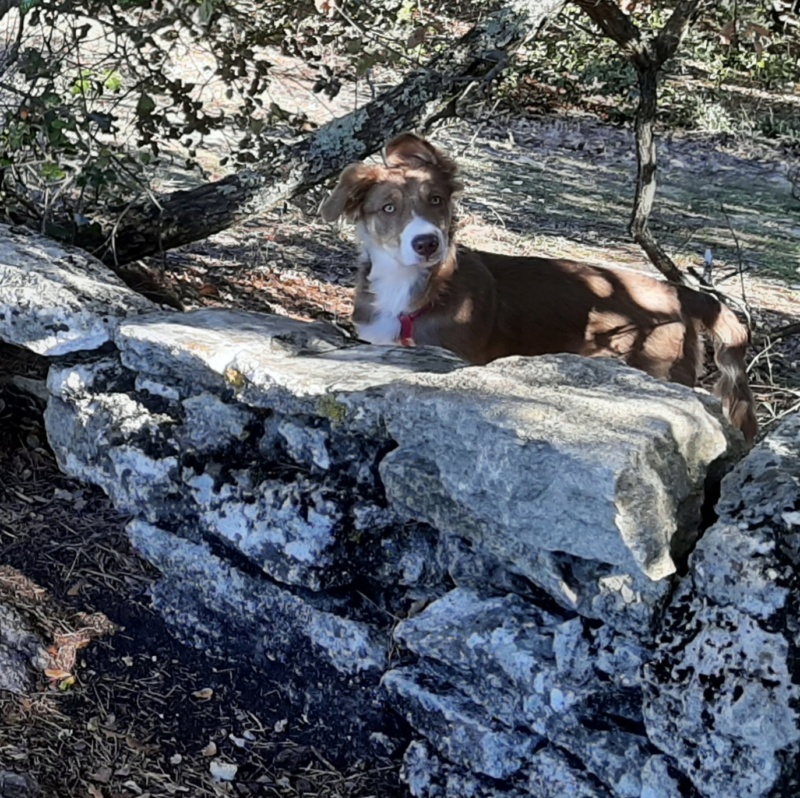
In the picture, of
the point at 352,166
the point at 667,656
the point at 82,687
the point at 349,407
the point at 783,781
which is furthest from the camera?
the point at 352,166

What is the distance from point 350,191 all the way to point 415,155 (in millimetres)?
327

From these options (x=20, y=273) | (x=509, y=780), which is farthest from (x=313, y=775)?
(x=20, y=273)

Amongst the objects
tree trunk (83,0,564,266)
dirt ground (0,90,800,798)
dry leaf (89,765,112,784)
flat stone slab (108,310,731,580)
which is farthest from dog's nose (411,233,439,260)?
dry leaf (89,765,112,784)

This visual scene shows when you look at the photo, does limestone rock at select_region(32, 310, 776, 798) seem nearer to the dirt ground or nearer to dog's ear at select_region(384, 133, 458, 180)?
the dirt ground

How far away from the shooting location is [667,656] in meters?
2.55

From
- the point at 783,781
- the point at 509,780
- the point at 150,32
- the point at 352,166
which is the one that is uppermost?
the point at 150,32

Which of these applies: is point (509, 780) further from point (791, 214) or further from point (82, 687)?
point (791, 214)

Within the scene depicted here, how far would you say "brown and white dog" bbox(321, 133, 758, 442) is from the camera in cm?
505

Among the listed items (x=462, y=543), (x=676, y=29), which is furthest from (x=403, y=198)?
(x=462, y=543)

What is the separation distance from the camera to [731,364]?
498 centimetres

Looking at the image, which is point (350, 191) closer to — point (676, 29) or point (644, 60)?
point (644, 60)

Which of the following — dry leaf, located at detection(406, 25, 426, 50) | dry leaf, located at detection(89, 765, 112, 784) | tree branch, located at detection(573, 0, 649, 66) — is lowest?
dry leaf, located at detection(89, 765, 112, 784)

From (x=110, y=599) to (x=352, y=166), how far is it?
2143mm

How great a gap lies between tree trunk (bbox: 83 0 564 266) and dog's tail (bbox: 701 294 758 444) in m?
1.49
